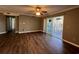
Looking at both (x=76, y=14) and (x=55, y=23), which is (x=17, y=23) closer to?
(x=55, y=23)

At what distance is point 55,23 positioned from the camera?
31.4 ft

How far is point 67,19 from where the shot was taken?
22.0 feet

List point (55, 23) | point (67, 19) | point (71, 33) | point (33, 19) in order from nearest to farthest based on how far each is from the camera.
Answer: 1. point (71, 33)
2. point (67, 19)
3. point (55, 23)
4. point (33, 19)
